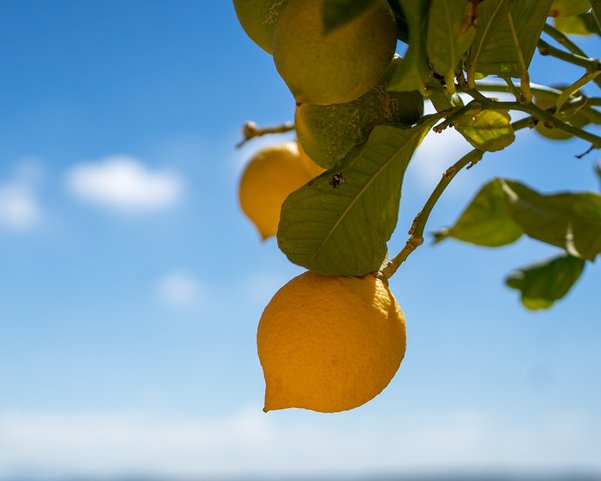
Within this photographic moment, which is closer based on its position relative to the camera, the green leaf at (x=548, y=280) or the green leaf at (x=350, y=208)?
the green leaf at (x=350, y=208)

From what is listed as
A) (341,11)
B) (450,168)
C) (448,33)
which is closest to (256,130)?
(450,168)

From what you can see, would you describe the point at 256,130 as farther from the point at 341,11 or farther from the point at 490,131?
the point at 341,11

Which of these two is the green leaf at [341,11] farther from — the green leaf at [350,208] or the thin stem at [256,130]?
the thin stem at [256,130]

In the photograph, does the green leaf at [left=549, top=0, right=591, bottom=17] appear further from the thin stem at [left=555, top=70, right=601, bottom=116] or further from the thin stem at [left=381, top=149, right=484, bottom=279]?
the thin stem at [left=381, top=149, right=484, bottom=279]

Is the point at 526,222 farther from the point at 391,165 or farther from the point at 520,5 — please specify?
the point at 520,5

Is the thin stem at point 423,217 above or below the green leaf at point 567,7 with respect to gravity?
below

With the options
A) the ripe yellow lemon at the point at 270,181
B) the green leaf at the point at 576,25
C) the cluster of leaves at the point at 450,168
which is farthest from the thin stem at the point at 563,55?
the ripe yellow lemon at the point at 270,181
